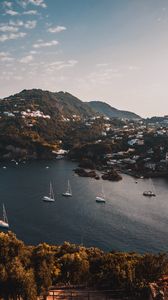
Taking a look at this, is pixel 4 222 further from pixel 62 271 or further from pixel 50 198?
pixel 62 271

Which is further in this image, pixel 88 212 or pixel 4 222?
pixel 88 212

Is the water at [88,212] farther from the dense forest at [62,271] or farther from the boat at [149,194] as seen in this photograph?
the dense forest at [62,271]

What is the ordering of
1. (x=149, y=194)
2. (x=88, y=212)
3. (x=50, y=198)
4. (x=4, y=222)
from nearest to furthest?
1. (x=4, y=222)
2. (x=88, y=212)
3. (x=50, y=198)
4. (x=149, y=194)

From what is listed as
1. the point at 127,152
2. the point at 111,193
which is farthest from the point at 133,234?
the point at 127,152

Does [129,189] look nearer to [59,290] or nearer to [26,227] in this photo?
[26,227]

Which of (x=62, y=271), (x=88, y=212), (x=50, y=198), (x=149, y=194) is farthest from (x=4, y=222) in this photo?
(x=62, y=271)

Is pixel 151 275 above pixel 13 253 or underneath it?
underneath

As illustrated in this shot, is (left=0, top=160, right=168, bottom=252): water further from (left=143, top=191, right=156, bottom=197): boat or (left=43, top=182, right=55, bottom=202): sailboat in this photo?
(left=143, top=191, right=156, bottom=197): boat
